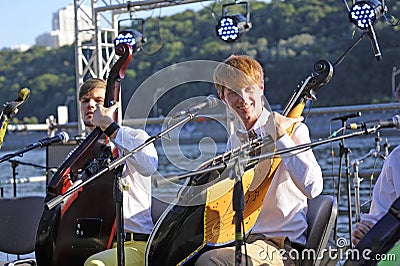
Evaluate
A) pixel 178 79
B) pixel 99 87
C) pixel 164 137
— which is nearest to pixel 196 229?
pixel 164 137

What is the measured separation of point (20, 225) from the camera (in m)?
3.56

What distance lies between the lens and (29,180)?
599 cm

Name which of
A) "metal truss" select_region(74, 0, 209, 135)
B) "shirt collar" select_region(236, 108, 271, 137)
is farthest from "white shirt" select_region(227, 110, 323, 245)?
"metal truss" select_region(74, 0, 209, 135)

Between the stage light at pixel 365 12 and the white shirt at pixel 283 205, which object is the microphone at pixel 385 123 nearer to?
the white shirt at pixel 283 205

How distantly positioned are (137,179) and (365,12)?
241 centimetres

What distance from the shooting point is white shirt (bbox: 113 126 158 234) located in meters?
2.57

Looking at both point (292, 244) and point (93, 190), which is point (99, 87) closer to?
point (93, 190)

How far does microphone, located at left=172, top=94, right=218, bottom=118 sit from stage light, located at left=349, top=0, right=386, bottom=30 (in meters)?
2.35

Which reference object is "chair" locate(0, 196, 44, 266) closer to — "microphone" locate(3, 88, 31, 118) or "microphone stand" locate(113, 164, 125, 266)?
"microphone" locate(3, 88, 31, 118)

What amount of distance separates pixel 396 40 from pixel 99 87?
32.9 ft

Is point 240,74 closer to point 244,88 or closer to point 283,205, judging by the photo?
point 244,88

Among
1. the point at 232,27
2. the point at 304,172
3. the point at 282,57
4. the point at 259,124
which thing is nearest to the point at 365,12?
the point at 232,27

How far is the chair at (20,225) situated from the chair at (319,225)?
169 cm

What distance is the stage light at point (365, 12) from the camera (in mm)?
4414
